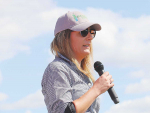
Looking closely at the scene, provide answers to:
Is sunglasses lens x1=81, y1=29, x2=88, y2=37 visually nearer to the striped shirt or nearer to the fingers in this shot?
the striped shirt

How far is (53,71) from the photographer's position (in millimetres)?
4215

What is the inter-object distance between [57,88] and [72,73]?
44 cm

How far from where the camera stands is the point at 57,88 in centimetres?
405

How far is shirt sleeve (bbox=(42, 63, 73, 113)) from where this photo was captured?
3.99 metres

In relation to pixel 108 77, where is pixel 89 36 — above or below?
above

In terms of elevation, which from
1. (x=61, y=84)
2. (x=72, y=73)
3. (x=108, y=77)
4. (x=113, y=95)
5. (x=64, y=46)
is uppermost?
(x=64, y=46)

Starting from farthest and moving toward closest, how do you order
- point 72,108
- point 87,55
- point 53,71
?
point 87,55 → point 53,71 → point 72,108

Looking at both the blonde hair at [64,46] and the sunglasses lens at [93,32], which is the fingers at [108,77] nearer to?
the blonde hair at [64,46]

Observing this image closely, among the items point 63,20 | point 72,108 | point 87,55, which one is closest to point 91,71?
point 87,55

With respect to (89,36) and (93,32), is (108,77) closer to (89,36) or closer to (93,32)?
(89,36)

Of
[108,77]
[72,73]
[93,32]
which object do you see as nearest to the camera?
[108,77]

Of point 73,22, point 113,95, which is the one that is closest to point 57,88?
point 113,95

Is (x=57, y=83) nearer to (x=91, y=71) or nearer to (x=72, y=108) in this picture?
(x=72, y=108)

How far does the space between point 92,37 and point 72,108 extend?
1.46 m
